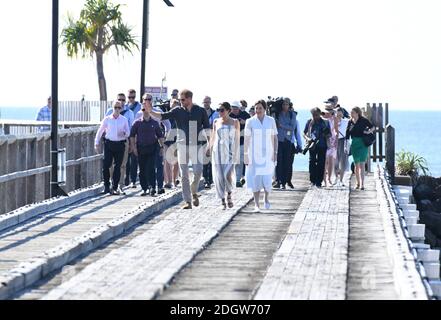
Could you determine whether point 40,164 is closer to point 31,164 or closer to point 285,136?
point 31,164

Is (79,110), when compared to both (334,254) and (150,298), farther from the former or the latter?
(150,298)

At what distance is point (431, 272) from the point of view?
72.2ft

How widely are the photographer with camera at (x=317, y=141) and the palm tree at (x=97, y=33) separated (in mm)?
37233

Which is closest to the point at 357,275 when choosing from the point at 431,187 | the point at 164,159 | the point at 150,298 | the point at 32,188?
the point at 150,298

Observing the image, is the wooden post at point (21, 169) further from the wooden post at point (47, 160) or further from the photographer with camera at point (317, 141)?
the photographer with camera at point (317, 141)

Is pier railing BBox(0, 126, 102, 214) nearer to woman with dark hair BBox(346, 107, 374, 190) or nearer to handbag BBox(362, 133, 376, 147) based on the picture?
woman with dark hair BBox(346, 107, 374, 190)

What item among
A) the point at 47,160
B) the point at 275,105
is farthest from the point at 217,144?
the point at 275,105

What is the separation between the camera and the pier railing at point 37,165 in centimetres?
2652

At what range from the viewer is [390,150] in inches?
1649

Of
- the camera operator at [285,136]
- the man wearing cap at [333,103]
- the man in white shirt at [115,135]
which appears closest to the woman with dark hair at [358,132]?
the man wearing cap at [333,103]

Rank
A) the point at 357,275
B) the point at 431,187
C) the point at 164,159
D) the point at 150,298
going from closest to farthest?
1. the point at 150,298
2. the point at 357,275
3. the point at 164,159
4. the point at 431,187

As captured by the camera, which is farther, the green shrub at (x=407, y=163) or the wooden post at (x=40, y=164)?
the green shrub at (x=407, y=163)

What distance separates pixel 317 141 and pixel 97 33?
3911 cm

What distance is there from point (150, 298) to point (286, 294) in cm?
127
